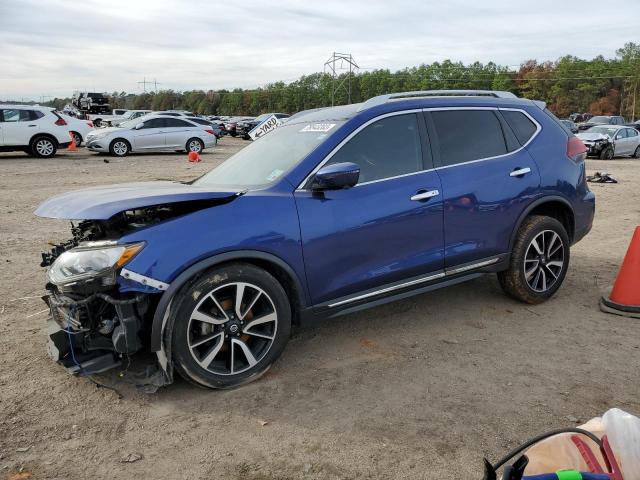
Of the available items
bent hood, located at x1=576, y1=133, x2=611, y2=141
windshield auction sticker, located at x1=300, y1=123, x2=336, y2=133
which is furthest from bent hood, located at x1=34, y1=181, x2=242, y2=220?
bent hood, located at x1=576, y1=133, x2=611, y2=141

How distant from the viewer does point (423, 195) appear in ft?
13.4

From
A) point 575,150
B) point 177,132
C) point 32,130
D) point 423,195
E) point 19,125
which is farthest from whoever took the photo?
point 177,132

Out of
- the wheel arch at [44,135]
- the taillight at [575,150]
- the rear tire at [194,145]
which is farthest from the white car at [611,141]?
the wheel arch at [44,135]

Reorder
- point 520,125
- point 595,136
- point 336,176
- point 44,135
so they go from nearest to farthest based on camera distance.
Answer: point 336,176, point 520,125, point 44,135, point 595,136

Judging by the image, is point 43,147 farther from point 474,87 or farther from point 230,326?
point 474,87

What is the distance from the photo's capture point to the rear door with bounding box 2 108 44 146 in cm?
1797

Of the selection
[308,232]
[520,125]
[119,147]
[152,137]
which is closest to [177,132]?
[152,137]

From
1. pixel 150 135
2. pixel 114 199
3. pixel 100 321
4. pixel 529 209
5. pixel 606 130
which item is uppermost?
pixel 150 135

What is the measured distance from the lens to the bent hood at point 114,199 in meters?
3.23

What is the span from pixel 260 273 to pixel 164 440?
1.13 metres

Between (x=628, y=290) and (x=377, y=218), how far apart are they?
2591 millimetres

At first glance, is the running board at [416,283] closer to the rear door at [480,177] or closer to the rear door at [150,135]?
the rear door at [480,177]

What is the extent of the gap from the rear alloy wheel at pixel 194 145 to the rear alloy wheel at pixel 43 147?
5.07 metres

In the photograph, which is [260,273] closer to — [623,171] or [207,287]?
[207,287]
